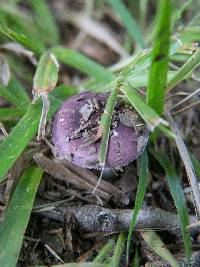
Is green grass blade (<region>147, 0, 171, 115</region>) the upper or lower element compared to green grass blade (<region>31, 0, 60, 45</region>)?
lower

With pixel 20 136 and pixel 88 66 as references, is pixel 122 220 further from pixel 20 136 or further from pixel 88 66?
pixel 88 66

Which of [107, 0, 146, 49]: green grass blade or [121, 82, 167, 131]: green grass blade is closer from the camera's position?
[121, 82, 167, 131]: green grass blade

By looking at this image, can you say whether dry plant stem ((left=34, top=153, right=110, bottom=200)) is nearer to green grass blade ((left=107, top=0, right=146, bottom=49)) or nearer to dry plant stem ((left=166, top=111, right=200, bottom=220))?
dry plant stem ((left=166, top=111, right=200, bottom=220))

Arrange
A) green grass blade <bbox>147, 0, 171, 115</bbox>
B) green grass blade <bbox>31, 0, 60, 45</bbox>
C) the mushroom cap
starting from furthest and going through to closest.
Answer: green grass blade <bbox>31, 0, 60, 45</bbox>, the mushroom cap, green grass blade <bbox>147, 0, 171, 115</bbox>

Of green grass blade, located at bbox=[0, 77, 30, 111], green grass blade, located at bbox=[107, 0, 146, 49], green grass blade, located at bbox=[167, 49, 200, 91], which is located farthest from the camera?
green grass blade, located at bbox=[107, 0, 146, 49]

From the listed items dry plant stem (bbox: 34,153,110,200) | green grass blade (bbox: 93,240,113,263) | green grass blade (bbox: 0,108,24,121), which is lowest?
green grass blade (bbox: 93,240,113,263)

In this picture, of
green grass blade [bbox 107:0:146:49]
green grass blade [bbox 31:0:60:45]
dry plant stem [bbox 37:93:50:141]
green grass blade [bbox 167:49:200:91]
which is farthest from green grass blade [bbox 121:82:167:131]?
green grass blade [bbox 31:0:60:45]

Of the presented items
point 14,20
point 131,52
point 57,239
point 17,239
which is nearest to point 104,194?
point 57,239

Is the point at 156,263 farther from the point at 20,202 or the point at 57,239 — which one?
the point at 20,202
